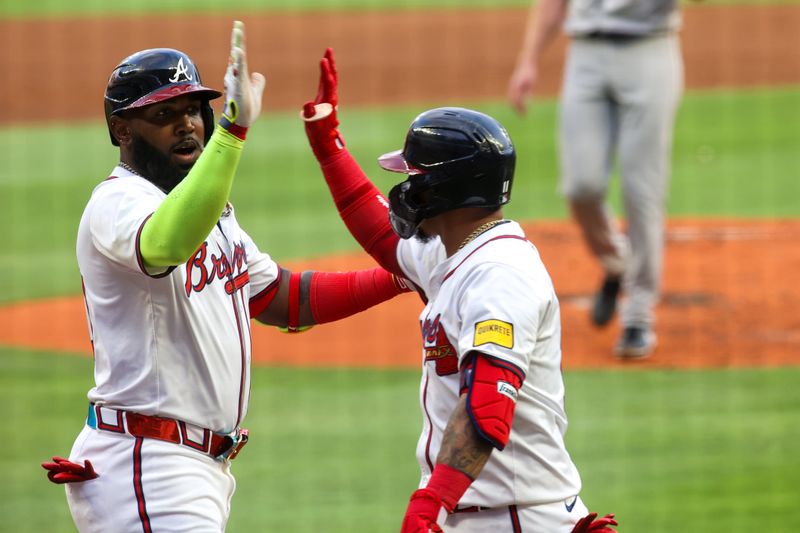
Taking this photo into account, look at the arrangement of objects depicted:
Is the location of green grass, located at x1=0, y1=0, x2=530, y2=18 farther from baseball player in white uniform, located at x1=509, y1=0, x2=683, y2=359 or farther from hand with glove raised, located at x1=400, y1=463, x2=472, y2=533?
hand with glove raised, located at x1=400, y1=463, x2=472, y2=533

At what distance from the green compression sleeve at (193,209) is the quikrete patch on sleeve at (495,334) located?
2.05ft

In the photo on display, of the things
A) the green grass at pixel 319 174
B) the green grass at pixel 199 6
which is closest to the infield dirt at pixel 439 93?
the green grass at pixel 319 174

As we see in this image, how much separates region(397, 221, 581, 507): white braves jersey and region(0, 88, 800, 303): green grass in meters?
6.45

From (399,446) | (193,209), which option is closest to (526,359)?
(193,209)

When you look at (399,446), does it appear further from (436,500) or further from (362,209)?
(436,500)

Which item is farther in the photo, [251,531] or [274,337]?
[274,337]

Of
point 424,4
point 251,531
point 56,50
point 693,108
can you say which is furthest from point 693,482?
point 424,4

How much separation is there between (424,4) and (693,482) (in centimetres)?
2105

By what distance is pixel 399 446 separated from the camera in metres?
6.25

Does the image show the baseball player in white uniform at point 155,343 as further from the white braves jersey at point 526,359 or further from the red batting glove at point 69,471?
the white braves jersey at point 526,359

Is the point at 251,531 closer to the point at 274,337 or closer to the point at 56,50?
the point at 274,337

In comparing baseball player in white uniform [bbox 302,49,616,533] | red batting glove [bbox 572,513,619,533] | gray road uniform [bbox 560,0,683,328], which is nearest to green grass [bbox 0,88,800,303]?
gray road uniform [bbox 560,0,683,328]

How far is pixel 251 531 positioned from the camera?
5.30m

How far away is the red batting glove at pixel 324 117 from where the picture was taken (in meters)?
3.76
